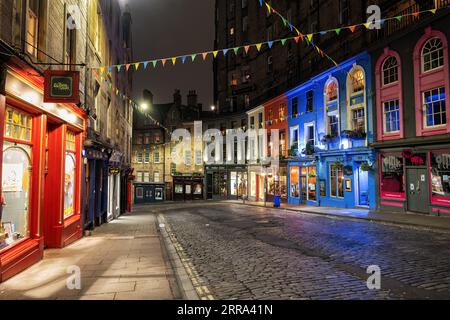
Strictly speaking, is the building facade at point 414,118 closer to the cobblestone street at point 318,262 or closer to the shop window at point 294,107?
the cobblestone street at point 318,262

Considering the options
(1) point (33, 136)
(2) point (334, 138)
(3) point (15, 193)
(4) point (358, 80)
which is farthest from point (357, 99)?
(3) point (15, 193)

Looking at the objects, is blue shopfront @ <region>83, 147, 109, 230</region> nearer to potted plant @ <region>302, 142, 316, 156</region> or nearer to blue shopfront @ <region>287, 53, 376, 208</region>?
blue shopfront @ <region>287, 53, 376, 208</region>

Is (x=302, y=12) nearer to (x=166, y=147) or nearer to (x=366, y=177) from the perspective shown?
(x=366, y=177)

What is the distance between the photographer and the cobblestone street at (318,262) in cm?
597

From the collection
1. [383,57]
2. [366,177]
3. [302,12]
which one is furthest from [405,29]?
[302,12]

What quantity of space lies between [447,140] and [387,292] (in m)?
13.7

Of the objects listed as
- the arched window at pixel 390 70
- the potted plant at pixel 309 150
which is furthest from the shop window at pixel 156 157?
the arched window at pixel 390 70

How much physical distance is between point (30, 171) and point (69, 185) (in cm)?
335

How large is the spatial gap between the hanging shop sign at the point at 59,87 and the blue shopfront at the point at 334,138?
18.1 metres

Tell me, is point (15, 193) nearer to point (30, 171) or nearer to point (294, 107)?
point (30, 171)

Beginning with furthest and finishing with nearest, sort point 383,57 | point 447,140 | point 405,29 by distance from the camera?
1. point 383,57
2. point 405,29
3. point 447,140

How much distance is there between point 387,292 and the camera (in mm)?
5840

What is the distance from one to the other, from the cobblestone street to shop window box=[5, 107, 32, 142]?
16.7 feet

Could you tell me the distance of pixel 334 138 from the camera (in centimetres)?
2441
